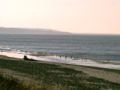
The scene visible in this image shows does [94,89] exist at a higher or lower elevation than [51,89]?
lower

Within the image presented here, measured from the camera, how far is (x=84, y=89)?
59.7 feet

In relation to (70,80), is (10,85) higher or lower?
higher

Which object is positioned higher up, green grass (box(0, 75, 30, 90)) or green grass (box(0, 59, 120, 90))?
green grass (box(0, 75, 30, 90))

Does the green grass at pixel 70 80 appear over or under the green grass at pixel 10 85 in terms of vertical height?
under

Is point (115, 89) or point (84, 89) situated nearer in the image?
point (84, 89)

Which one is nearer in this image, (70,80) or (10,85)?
(10,85)

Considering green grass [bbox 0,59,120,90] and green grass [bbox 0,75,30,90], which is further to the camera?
green grass [bbox 0,59,120,90]

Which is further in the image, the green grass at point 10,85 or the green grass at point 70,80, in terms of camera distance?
the green grass at point 70,80

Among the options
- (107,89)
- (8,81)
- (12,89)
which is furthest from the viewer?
(107,89)

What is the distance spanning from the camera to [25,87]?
28.5 ft

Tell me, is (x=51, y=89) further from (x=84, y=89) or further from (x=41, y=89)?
(x=84, y=89)

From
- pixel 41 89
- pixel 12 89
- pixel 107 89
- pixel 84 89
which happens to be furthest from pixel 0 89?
pixel 107 89

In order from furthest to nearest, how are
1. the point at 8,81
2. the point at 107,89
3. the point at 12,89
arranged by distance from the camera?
1. the point at 107,89
2. the point at 8,81
3. the point at 12,89

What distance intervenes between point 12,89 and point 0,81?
2.88ft
